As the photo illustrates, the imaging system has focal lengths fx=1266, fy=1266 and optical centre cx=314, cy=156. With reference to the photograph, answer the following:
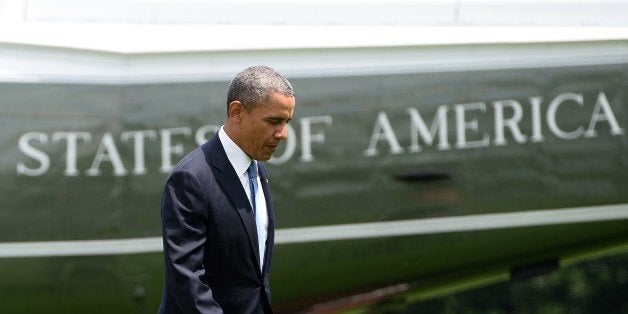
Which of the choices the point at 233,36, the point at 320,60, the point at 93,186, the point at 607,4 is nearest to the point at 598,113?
the point at 607,4

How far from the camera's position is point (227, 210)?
3801 millimetres

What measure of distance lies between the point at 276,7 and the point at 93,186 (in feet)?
3.99

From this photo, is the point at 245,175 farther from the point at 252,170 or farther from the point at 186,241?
the point at 186,241

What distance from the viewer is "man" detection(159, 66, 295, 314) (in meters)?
3.71

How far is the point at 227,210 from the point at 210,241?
4.2 inches

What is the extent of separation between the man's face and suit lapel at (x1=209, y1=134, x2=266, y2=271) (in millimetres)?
78

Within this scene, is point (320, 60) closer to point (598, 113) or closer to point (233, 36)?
point (233, 36)

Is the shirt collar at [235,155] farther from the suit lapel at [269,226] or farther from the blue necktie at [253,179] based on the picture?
the suit lapel at [269,226]

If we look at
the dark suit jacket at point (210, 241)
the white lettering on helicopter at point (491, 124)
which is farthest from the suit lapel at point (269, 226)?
the white lettering on helicopter at point (491, 124)

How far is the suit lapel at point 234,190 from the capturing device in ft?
12.5

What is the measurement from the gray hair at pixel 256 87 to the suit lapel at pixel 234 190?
0.18 metres

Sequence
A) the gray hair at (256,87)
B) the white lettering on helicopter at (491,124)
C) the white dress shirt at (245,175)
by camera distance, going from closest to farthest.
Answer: the gray hair at (256,87) < the white dress shirt at (245,175) < the white lettering on helicopter at (491,124)

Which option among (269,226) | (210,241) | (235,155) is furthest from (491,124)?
(210,241)

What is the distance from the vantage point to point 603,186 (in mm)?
5812
